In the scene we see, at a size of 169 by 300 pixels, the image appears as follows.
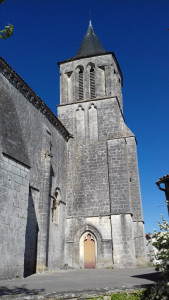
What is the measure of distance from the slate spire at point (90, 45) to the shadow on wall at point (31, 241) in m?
13.8

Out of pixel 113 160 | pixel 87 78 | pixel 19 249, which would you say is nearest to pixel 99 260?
pixel 113 160

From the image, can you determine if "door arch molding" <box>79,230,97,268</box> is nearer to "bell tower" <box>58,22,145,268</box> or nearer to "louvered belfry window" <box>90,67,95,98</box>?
"bell tower" <box>58,22,145,268</box>

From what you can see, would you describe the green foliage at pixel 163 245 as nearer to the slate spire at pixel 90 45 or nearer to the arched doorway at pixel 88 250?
the arched doorway at pixel 88 250

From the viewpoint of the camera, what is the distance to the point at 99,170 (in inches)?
696

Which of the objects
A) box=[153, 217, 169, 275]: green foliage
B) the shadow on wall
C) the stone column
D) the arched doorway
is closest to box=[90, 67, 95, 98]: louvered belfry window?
the stone column

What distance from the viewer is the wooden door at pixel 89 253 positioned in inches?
625

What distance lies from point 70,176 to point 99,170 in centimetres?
198

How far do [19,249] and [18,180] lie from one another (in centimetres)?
240

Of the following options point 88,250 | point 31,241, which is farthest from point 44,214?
point 88,250

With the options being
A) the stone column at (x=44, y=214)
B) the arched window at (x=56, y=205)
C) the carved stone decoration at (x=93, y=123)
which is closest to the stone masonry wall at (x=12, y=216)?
the stone column at (x=44, y=214)

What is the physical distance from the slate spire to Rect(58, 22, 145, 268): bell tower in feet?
1.22

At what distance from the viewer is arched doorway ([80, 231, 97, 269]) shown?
626 inches

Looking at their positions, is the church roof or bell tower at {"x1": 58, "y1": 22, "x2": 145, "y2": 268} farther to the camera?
bell tower at {"x1": 58, "y1": 22, "x2": 145, "y2": 268}

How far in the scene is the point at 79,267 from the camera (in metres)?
15.9
